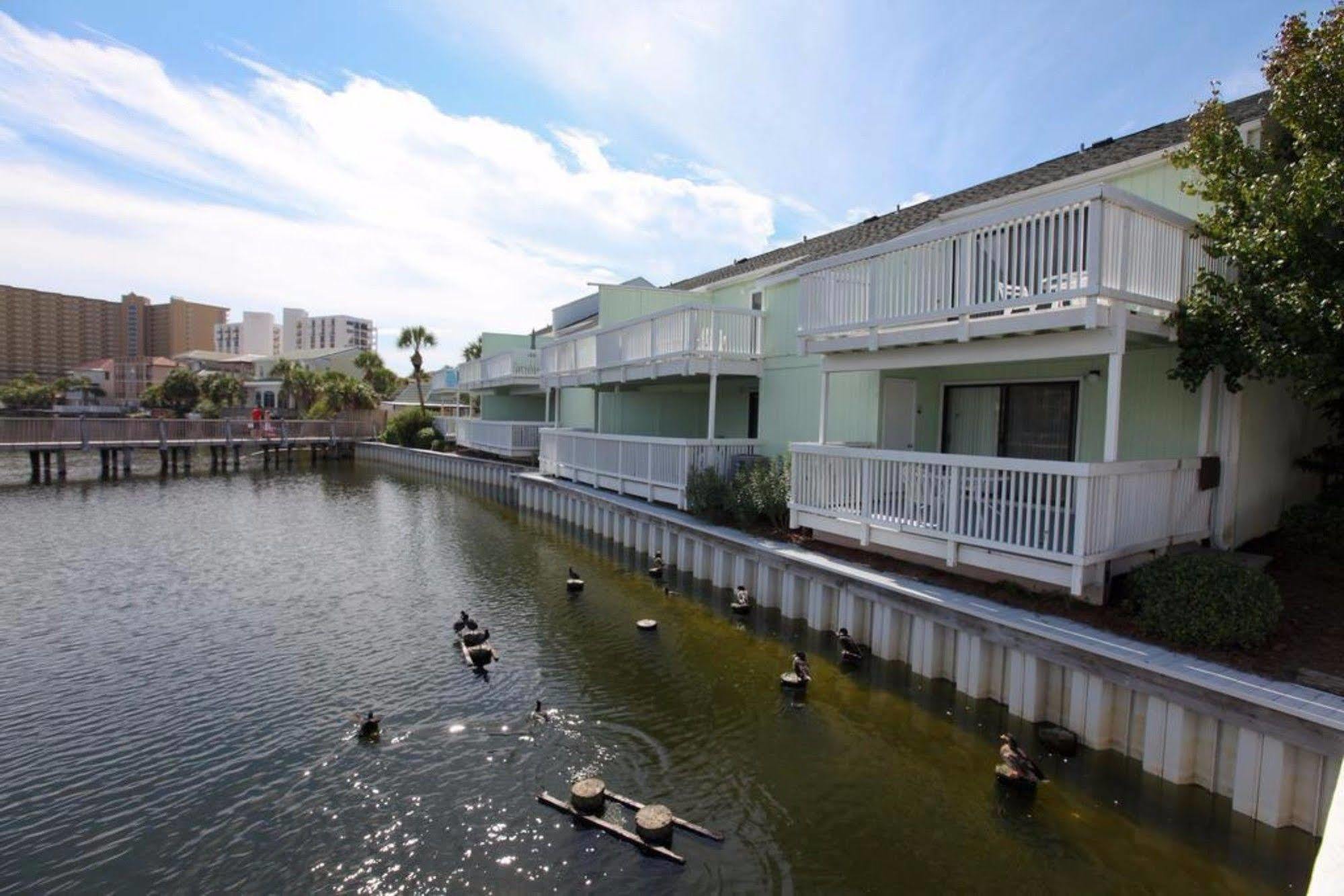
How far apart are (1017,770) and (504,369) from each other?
94.8ft

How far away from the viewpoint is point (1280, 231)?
7035 millimetres

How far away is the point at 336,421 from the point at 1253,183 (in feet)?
158

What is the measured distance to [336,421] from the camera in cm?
4588

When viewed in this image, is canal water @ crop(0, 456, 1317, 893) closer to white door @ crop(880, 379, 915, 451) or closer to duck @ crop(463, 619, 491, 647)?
duck @ crop(463, 619, 491, 647)

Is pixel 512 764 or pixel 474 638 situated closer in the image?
pixel 512 764

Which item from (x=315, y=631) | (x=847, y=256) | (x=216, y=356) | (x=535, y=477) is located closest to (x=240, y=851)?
(x=315, y=631)

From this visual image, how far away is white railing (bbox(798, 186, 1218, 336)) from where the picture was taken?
7.63 meters

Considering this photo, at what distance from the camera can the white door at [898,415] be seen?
12.3m

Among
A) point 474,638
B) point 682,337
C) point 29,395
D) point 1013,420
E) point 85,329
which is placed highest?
point 85,329

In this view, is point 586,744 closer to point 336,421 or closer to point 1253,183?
point 1253,183

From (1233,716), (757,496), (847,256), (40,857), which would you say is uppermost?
(847,256)

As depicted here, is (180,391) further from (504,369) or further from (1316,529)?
(1316,529)

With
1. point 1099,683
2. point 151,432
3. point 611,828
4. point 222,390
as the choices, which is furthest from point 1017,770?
point 222,390

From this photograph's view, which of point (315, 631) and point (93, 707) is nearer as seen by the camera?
point (93, 707)
